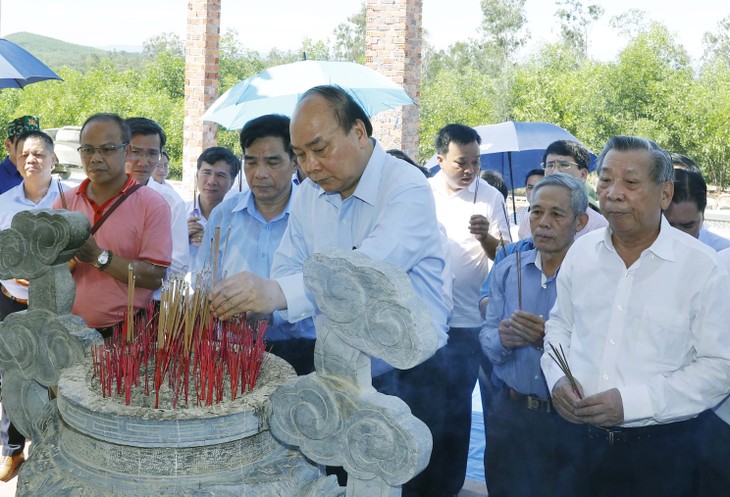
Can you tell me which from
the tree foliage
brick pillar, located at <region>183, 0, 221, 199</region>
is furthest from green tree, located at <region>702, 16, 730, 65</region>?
brick pillar, located at <region>183, 0, 221, 199</region>

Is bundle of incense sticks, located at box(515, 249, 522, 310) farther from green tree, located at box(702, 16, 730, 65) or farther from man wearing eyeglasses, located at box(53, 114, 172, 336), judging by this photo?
green tree, located at box(702, 16, 730, 65)

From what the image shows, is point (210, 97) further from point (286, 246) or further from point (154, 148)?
point (286, 246)

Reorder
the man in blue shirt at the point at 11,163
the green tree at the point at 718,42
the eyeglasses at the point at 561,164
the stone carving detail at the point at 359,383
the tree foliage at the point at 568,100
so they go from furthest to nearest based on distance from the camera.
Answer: the green tree at the point at 718,42, the tree foliage at the point at 568,100, the man in blue shirt at the point at 11,163, the eyeglasses at the point at 561,164, the stone carving detail at the point at 359,383

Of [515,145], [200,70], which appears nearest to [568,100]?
[200,70]

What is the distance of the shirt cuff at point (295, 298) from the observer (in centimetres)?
222

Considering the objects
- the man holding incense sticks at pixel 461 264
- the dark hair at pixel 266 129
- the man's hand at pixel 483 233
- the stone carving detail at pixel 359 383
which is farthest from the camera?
the man's hand at pixel 483 233

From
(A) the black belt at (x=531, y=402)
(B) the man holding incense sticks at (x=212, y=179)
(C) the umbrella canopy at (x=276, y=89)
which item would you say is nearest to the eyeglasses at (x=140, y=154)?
(B) the man holding incense sticks at (x=212, y=179)

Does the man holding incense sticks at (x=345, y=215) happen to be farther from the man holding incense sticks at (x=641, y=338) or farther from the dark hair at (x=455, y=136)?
the dark hair at (x=455, y=136)

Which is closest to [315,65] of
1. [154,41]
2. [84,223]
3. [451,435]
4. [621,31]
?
[451,435]

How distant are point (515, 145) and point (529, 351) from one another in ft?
10.8

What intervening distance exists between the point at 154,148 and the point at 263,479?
10.5ft

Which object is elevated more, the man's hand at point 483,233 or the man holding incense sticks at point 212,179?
the man holding incense sticks at point 212,179

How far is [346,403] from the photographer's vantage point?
5.85 feet

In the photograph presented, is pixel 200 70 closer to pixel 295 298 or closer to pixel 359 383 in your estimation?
pixel 295 298
